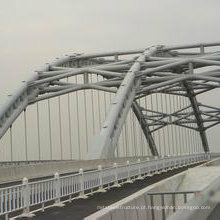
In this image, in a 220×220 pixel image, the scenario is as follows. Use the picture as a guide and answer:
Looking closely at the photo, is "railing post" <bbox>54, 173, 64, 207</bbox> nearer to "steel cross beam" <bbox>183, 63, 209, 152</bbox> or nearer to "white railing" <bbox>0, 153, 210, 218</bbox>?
"white railing" <bbox>0, 153, 210, 218</bbox>

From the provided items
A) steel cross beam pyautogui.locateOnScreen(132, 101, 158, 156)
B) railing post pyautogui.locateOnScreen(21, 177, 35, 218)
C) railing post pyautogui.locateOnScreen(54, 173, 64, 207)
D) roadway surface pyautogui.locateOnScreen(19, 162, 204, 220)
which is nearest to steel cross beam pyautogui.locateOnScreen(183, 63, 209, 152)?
steel cross beam pyautogui.locateOnScreen(132, 101, 158, 156)

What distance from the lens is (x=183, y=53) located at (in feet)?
208

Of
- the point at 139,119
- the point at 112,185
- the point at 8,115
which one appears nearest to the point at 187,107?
the point at 139,119

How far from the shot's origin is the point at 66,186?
1647 centimetres

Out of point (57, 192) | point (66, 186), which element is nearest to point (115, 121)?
point (66, 186)

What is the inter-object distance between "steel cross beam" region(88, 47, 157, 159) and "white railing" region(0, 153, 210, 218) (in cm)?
721

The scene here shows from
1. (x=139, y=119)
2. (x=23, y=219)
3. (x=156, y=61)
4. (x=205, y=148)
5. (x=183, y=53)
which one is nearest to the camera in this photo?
(x=23, y=219)

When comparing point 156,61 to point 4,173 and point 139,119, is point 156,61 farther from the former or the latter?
point 4,173

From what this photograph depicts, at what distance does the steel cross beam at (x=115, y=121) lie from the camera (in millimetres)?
37328

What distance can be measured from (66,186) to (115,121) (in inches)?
946

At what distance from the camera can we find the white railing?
41.9 ft

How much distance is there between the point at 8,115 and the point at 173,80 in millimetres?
17150

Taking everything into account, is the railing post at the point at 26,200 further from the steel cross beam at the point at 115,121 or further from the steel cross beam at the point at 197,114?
the steel cross beam at the point at 197,114

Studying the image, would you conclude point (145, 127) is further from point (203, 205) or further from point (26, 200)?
point (203, 205)
